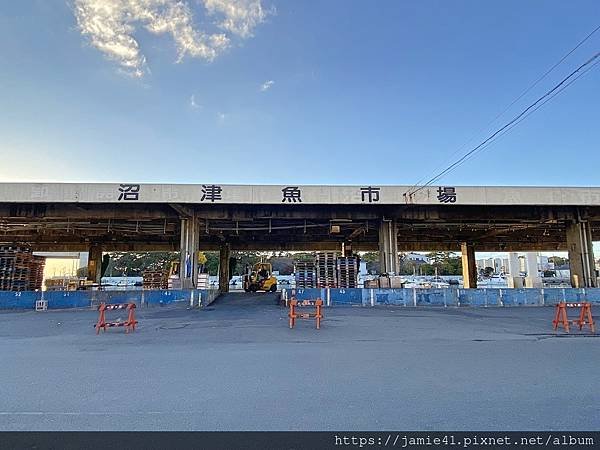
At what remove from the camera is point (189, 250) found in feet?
78.7

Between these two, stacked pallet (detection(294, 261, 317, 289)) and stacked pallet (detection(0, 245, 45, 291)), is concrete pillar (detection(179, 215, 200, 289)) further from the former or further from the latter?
stacked pallet (detection(0, 245, 45, 291))

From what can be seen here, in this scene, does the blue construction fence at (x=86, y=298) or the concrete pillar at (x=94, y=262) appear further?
the concrete pillar at (x=94, y=262)

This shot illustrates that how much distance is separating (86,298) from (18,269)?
9.92 metres

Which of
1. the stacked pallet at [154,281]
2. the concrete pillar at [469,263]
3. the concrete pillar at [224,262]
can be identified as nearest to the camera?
the stacked pallet at [154,281]

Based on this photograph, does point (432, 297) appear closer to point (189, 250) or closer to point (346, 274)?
point (346, 274)

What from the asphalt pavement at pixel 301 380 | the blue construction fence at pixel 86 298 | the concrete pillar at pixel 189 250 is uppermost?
the concrete pillar at pixel 189 250

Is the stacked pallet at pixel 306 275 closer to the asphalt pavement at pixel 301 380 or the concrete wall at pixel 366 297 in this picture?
the concrete wall at pixel 366 297

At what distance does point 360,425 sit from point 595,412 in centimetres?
281

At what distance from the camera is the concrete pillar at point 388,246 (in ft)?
83.6

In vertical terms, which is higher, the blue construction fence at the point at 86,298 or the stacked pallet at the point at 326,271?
the stacked pallet at the point at 326,271

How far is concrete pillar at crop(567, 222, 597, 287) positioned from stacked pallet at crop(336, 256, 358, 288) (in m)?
14.2

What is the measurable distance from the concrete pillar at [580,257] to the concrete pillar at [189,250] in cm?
2405

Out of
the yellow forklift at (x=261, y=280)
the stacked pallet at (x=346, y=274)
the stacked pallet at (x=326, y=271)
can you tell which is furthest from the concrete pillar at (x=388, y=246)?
the yellow forklift at (x=261, y=280)

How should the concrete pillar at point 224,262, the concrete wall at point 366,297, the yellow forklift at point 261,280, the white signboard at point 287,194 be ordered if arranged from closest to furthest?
1. the concrete wall at point 366,297
2. the white signboard at point 287,194
3. the yellow forklift at point 261,280
4. the concrete pillar at point 224,262
